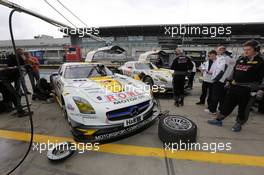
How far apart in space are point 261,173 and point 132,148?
5.30ft

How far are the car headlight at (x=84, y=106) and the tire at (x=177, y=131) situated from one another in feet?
3.74

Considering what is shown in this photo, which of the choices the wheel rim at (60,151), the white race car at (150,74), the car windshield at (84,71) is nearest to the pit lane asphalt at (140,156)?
the wheel rim at (60,151)

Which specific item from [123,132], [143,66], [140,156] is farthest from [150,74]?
[140,156]

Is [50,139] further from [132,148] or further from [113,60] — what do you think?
[113,60]

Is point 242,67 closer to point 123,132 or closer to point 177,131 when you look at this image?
point 177,131

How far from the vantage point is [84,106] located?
7.41 ft

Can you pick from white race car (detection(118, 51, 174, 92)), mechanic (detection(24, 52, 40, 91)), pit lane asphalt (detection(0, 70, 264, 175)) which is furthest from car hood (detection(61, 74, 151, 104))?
mechanic (detection(24, 52, 40, 91))

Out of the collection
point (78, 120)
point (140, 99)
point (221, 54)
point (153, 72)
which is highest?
point (221, 54)

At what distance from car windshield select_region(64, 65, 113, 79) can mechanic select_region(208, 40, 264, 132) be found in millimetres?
2700

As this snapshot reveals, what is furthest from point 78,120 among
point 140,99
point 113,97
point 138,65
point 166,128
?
point 138,65

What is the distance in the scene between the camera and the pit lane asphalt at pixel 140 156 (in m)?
1.88

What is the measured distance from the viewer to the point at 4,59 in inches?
158

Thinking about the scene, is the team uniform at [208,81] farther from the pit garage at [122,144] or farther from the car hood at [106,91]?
the car hood at [106,91]

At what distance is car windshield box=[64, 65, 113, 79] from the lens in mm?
3534
